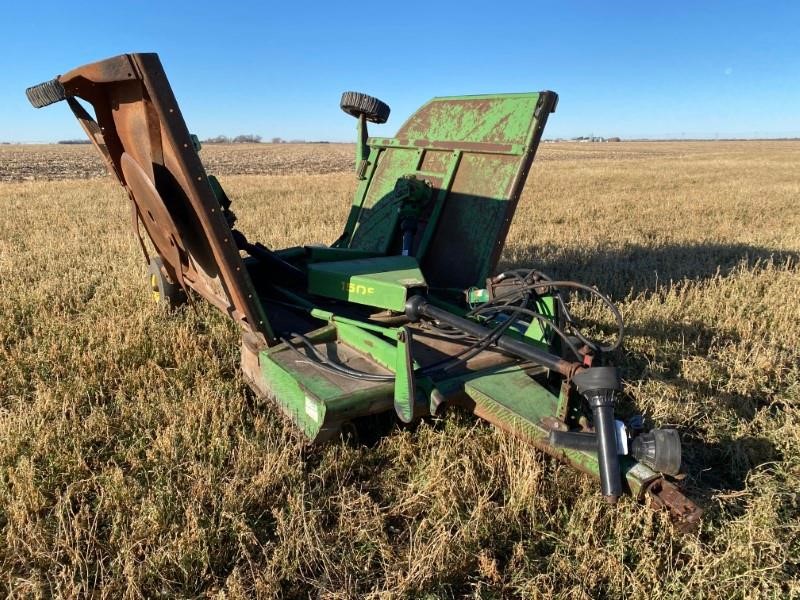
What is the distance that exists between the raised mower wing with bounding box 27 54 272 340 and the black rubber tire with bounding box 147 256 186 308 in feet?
2.80

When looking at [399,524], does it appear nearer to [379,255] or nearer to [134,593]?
[134,593]

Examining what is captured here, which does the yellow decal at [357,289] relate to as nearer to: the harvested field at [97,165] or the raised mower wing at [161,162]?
the raised mower wing at [161,162]

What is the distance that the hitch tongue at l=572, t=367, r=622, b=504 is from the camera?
1.92m

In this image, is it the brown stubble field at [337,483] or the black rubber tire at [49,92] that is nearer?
the brown stubble field at [337,483]

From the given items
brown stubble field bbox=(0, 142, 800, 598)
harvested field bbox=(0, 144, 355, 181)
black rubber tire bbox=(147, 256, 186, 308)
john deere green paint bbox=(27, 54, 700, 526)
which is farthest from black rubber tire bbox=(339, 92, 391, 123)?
harvested field bbox=(0, 144, 355, 181)

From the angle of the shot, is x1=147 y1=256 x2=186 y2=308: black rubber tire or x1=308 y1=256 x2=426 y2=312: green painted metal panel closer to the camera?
x1=308 y1=256 x2=426 y2=312: green painted metal panel

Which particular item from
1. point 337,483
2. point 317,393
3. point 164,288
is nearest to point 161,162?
point 317,393

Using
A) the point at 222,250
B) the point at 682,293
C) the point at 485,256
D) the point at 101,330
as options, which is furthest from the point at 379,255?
the point at 682,293

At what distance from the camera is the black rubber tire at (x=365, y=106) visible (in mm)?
4906

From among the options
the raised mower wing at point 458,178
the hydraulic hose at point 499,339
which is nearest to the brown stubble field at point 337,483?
the hydraulic hose at point 499,339

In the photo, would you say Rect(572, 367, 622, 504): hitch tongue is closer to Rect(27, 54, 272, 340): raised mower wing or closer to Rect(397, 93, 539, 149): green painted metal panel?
Rect(27, 54, 272, 340): raised mower wing

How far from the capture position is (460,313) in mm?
3498

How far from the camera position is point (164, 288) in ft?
14.1

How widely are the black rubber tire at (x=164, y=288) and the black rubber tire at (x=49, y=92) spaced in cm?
144
